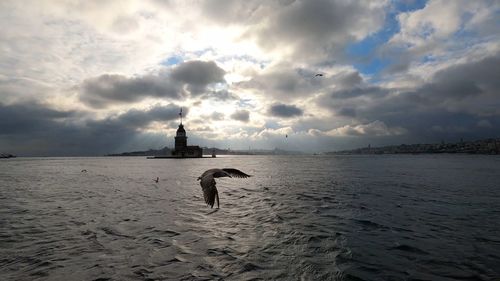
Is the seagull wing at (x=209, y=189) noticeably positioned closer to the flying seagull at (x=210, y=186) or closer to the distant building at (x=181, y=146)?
the flying seagull at (x=210, y=186)

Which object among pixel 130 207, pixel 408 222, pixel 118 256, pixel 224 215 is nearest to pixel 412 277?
pixel 408 222

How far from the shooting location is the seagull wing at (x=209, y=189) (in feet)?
28.3

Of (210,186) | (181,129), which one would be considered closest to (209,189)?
(210,186)

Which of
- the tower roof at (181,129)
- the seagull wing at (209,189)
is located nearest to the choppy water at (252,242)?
the seagull wing at (209,189)

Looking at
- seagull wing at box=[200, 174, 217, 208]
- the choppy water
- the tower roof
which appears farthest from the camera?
the tower roof

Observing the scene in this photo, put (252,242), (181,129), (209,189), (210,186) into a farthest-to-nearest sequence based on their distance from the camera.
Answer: (181,129) < (252,242) < (210,186) < (209,189)

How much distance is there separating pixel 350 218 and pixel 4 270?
14.4 meters

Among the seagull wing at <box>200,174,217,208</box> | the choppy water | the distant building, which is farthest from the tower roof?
the seagull wing at <box>200,174,217,208</box>

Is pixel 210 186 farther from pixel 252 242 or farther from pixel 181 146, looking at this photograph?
pixel 181 146

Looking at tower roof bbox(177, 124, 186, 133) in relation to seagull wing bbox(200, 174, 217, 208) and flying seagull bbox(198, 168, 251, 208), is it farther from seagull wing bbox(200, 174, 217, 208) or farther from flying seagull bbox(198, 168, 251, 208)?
seagull wing bbox(200, 174, 217, 208)

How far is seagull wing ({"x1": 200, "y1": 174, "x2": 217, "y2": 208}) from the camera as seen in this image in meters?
8.63

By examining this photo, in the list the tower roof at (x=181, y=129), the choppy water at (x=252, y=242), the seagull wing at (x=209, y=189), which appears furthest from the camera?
the tower roof at (x=181, y=129)

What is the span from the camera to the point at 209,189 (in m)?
9.04

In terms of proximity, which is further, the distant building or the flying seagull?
the distant building
